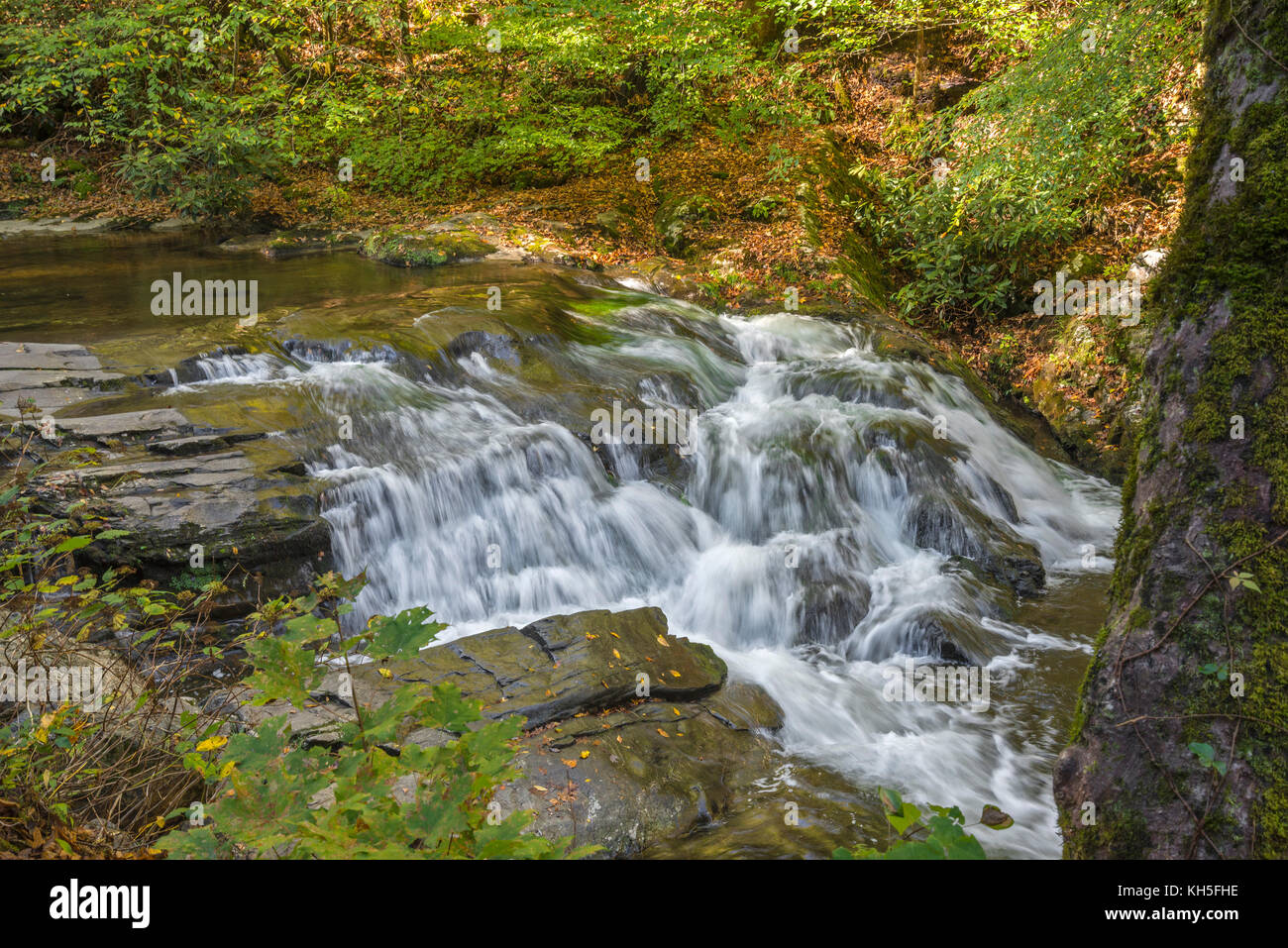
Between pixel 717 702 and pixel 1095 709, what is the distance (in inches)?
116

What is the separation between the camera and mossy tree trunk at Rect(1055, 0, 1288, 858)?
244 cm

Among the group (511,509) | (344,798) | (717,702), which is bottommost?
(717,702)

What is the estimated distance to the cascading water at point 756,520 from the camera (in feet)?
19.0

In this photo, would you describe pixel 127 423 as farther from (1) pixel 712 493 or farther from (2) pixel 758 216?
(2) pixel 758 216

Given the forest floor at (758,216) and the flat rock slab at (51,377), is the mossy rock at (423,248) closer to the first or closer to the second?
the forest floor at (758,216)

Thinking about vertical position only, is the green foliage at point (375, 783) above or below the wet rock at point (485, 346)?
below

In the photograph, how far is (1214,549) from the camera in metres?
2.58

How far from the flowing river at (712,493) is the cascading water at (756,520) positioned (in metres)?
0.03

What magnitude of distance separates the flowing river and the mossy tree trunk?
2.15 meters

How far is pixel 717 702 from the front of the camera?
5344 mm

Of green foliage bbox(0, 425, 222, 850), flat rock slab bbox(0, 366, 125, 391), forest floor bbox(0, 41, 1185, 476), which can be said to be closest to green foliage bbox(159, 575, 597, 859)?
green foliage bbox(0, 425, 222, 850)

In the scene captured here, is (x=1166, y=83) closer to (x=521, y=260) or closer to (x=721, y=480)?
(x=721, y=480)

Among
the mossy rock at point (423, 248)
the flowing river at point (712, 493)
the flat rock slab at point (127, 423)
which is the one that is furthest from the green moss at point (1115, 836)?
the mossy rock at point (423, 248)

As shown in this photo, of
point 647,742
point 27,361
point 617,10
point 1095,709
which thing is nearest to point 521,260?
point 617,10
